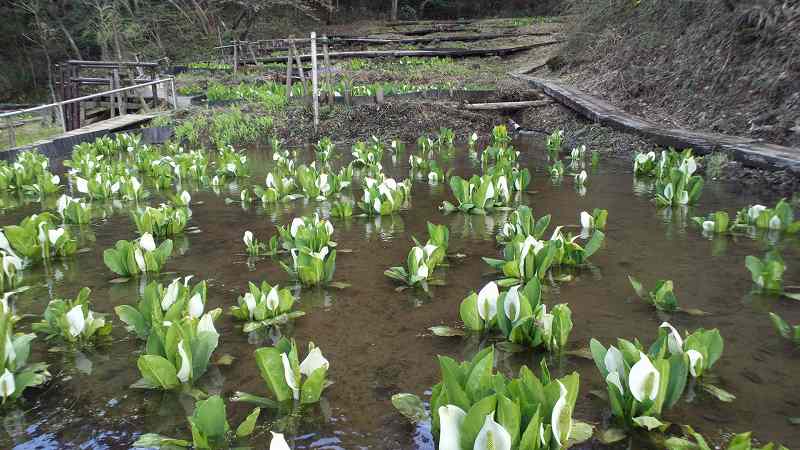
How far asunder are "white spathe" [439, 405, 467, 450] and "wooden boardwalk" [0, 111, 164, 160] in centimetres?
957

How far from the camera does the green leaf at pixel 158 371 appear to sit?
2076mm

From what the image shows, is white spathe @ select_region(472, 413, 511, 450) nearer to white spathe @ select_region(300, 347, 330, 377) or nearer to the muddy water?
the muddy water

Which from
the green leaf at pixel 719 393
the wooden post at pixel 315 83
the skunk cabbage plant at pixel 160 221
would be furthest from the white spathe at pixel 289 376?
the wooden post at pixel 315 83

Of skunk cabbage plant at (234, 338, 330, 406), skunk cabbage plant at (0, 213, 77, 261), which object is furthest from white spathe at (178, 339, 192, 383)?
skunk cabbage plant at (0, 213, 77, 261)

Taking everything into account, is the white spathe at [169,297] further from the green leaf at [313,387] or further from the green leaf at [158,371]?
the green leaf at [313,387]

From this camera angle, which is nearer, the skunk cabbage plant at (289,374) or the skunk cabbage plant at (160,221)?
the skunk cabbage plant at (289,374)

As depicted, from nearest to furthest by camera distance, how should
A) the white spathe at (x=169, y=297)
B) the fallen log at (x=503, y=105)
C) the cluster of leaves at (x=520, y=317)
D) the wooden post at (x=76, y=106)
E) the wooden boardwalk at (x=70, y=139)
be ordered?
the cluster of leaves at (x=520, y=317)
the white spathe at (x=169, y=297)
the wooden boardwalk at (x=70, y=139)
the fallen log at (x=503, y=105)
the wooden post at (x=76, y=106)

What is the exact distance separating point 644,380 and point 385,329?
1224mm

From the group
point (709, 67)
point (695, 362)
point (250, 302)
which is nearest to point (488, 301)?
point (695, 362)

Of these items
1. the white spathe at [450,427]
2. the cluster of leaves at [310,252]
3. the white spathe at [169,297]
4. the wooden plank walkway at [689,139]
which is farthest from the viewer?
the wooden plank walkway at [689,139]

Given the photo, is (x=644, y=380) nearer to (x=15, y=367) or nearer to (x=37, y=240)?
(x=15, y=367)

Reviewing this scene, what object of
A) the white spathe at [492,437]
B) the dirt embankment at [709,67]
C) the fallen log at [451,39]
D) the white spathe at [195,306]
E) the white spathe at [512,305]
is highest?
→ the fallen log at [451,39]

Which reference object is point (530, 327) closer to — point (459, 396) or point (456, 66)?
point (459, 396)

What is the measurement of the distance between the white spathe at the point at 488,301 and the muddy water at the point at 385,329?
128 mm
